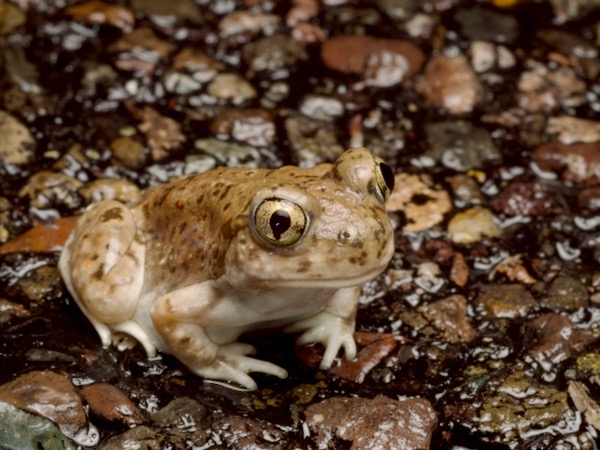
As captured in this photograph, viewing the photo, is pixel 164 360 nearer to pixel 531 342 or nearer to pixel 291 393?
pixel 291 393

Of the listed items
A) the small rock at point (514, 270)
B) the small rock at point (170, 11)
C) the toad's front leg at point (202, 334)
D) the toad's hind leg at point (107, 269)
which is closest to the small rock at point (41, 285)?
the toad's hind leg at point (107, 269)

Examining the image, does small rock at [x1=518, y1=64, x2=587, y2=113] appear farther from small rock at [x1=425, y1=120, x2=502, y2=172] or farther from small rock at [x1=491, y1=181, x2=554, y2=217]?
small rock at [x1=491, y1=181, x2=554, y2=217]

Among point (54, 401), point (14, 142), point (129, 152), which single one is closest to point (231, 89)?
point (129, 152)

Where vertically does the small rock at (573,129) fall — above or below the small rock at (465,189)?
above

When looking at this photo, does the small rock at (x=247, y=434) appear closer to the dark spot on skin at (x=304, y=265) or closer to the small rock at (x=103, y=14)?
the dark spot on skin at (x=304, y=265)

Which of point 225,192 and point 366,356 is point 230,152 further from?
point 366,356

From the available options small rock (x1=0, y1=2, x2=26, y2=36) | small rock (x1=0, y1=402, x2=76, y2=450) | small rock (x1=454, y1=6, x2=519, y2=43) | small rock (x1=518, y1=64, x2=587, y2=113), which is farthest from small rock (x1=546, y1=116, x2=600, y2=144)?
small rock (x1=0, y1=2, x2=26, y2=36)
